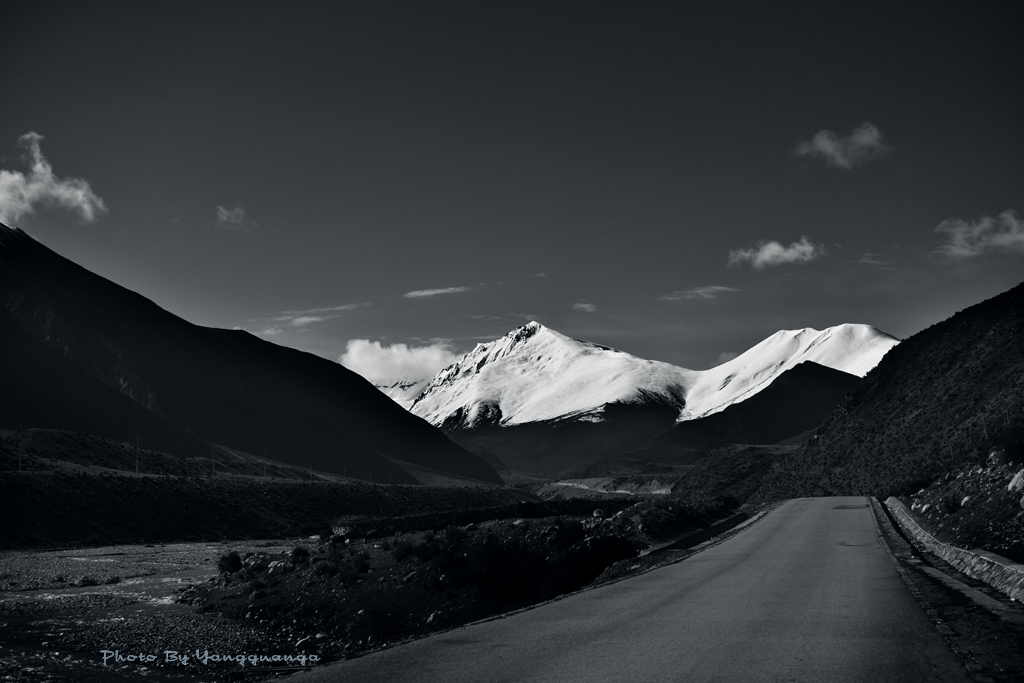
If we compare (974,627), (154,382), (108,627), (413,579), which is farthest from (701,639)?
(154,382)

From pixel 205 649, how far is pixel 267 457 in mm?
117467

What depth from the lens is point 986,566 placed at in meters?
14.7

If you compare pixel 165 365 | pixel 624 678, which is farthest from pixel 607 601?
pixel 165 365

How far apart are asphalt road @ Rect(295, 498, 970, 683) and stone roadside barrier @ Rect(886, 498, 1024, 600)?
4.85ft

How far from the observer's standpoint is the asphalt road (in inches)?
334

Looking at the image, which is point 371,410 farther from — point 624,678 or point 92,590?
point 624,678

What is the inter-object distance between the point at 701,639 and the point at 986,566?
26.3ft

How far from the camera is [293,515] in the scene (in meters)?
64.6

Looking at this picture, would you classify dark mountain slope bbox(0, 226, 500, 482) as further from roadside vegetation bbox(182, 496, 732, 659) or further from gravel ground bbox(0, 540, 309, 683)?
roadside vegetation bbox(182, 496, 732, 659)

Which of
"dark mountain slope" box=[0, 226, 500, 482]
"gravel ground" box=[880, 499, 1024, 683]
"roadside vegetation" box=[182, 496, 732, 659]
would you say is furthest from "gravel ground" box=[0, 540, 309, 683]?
"dark mountain slope" box=[0, 226, 500, 482]

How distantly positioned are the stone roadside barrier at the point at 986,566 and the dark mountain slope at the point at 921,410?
98.2 feet

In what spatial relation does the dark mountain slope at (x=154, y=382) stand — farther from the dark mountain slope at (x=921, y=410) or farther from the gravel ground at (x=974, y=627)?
the gravel ground at (x=974, y=627)

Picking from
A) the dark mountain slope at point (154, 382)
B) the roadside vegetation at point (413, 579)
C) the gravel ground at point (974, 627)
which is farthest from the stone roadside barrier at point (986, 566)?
the dark mountain slope at point (154, 382)

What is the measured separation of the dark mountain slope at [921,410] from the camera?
56.5 metres
